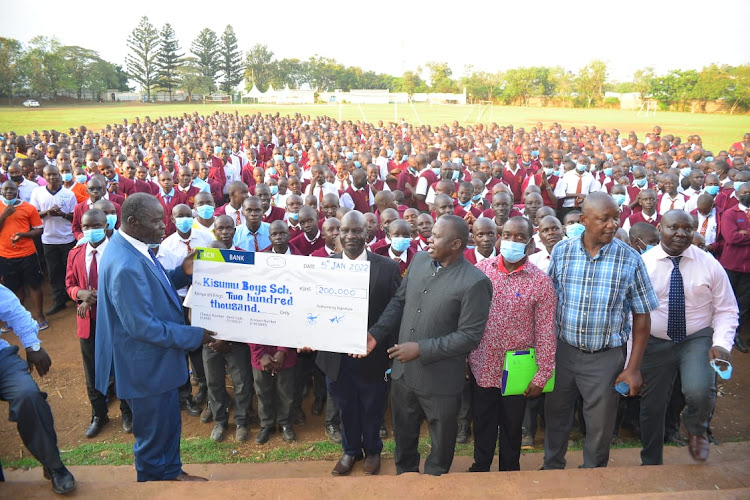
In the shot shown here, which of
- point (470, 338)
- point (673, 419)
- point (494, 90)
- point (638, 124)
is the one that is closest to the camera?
point (470, 338)

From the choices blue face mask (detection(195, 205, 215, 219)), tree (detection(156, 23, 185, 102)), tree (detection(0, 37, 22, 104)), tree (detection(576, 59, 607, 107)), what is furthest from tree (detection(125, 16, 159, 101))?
blue face mask (detection(195, 205, 215, 219))

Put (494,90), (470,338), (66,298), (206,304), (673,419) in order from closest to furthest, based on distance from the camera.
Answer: (470,338), (206,304), (673,419), (66,298), (494,90)

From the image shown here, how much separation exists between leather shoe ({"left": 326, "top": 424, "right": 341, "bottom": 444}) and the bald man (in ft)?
7.44

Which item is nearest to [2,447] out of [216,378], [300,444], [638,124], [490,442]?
[216,378]

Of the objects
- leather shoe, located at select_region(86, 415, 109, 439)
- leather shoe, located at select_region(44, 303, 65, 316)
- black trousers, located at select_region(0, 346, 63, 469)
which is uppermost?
black trousers, located at select_region(0, 346, 63, 469)

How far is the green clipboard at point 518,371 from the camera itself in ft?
11.8

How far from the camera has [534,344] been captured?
3.66 m

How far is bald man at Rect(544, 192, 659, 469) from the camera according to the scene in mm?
3516

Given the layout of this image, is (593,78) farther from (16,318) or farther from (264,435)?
(16,318)

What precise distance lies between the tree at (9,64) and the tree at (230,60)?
1692 inches

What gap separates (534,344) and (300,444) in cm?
255

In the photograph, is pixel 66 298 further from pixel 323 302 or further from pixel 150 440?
pixel 323 302

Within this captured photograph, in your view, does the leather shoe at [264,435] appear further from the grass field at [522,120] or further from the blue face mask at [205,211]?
the grass field at [522,120]

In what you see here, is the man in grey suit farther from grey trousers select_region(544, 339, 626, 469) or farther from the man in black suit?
grey trousers select_region(544, 339, 626, 469)
